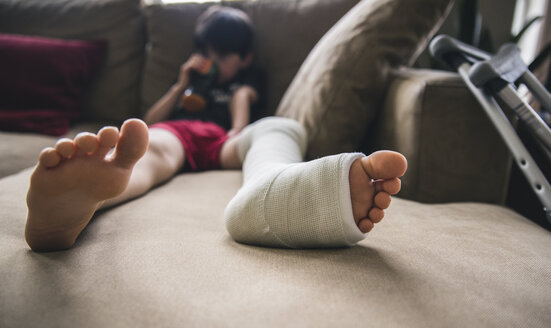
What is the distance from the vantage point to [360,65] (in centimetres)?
78

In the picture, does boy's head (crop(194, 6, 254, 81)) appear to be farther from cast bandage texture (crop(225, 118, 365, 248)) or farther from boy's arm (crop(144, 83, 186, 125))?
cast bandage texture (crop(225, 118, 365, 248))

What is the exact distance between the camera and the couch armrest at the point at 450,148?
2.23 ft

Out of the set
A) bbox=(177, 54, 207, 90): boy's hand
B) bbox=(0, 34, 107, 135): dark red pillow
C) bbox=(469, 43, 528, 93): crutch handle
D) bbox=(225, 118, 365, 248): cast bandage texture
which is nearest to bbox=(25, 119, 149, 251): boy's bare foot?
bbox=(225, 118, 365, 248): cast bandage texture

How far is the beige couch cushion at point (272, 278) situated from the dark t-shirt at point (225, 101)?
0.69m

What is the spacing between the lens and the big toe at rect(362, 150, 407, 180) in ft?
1.31

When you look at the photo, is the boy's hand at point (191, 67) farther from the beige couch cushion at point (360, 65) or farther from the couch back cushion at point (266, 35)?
the beige couch cushion at point (360, 65)

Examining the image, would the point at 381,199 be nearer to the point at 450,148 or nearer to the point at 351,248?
the point at 351,248

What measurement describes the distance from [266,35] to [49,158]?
1.01 metres

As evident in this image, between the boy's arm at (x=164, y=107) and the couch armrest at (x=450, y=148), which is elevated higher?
the couch armrest at (x=450, y=148)

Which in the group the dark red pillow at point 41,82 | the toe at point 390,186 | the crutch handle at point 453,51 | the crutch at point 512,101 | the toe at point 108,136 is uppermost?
the crutch handle at point 453,51

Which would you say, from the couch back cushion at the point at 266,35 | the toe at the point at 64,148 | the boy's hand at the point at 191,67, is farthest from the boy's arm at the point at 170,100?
the toe at the point at 64,148

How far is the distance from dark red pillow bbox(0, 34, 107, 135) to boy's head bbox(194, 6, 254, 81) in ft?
1.64

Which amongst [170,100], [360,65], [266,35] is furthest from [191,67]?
[360,65]

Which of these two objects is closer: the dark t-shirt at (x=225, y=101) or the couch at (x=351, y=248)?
the couch at (x=351, y=248)
